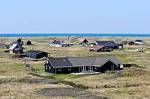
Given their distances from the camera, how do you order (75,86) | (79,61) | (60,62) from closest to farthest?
(75,86), (60,62), (79,61)

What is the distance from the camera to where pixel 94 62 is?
3120 inches

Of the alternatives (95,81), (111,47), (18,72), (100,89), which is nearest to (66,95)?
(100,89)

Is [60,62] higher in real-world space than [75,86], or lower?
higher

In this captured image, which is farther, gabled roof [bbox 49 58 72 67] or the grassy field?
gabled roof [bbox 49 58 72 67]

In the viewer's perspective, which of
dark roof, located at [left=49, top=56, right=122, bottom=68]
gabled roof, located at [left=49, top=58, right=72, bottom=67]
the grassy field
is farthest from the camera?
dark roof, located at [left=49, top=56, right=122, bottom=68]

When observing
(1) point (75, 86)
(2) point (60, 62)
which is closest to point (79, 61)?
(2) point (60, 62)

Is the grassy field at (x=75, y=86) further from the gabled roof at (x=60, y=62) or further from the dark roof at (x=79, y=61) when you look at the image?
the dark roof at (x=79, y=61)

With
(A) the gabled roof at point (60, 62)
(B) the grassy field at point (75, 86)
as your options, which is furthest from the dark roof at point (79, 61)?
(B) the grassy field at point (75, 86)

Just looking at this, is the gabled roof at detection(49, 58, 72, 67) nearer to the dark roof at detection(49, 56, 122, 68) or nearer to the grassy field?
the dark roof at detection(49, 56, 122, 68)

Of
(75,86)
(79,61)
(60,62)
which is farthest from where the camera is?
(79,61)

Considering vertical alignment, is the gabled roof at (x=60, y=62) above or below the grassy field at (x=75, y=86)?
above

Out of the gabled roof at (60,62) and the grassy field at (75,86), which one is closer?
the grassy field at (75,86)

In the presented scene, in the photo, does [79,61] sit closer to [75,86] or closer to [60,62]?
[60,62]

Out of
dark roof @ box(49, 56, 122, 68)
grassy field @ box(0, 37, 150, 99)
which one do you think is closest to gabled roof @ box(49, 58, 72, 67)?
dark roof @ box(49, 56, 122, 68)
